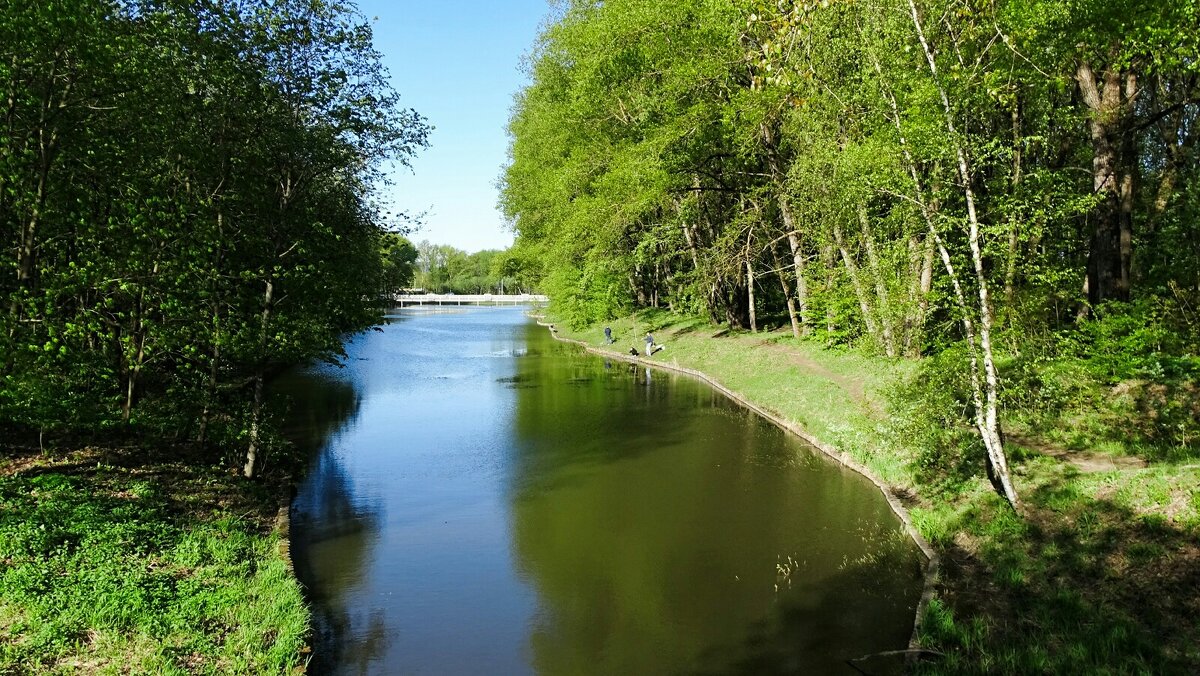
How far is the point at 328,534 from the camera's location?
1345cm

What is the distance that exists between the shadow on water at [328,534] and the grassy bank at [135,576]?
48 cm

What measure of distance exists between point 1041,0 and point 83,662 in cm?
1851

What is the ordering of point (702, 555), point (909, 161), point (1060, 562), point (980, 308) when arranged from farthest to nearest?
point (702, 555) < point (909, 161) < point (980, 308) < point (1060, 562)

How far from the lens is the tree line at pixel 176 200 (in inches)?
402

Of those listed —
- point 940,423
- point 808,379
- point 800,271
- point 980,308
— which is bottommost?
point 808,379

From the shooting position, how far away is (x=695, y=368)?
34.7 meters

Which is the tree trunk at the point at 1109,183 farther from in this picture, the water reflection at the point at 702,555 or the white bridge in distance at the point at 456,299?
the white bridge in distance at the point at 456,299

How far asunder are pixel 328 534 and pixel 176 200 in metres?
6.81

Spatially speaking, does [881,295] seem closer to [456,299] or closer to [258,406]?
[258,406]

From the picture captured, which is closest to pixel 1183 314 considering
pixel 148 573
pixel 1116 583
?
pixel 1116 583

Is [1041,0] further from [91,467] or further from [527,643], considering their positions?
[91,467]

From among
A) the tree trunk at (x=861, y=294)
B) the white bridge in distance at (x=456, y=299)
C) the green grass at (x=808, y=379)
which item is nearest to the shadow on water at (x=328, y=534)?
the green grass at (x=808, y=379)

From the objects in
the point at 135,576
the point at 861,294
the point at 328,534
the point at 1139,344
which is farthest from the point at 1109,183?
the point at 135,576

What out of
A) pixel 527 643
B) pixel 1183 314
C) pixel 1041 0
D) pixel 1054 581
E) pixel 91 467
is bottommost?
pixel 527 643
